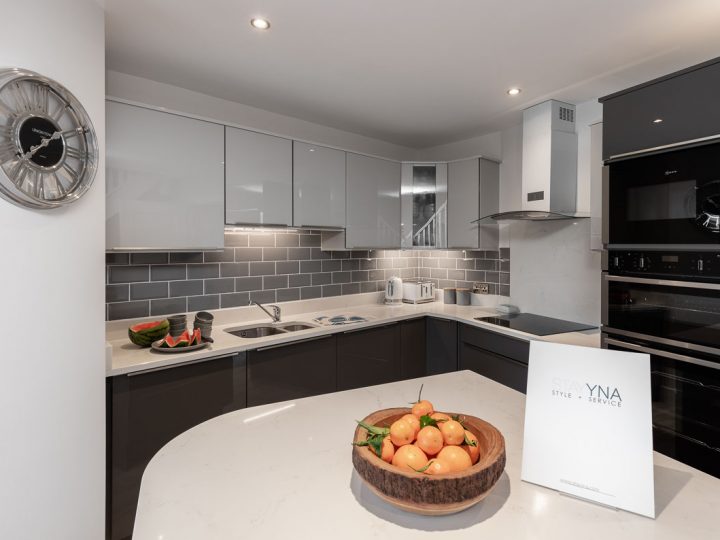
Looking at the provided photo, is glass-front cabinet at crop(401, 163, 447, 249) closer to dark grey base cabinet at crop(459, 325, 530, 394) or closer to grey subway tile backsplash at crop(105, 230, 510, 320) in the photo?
grey subway tile backsplash at crop(105, 230, 510, 320)

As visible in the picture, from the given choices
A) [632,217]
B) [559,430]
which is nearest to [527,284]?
[632,217]

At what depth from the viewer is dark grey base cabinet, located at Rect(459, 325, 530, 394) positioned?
262 centimetres

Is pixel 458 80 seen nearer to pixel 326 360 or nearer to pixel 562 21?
pixel 562 21

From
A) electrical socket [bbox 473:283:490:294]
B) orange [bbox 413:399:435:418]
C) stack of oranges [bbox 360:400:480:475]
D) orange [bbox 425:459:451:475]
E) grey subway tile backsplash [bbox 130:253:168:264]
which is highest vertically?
grey subway tile backsplash [bbox 130:253:168:264]

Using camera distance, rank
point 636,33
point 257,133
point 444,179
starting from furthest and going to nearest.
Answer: point 444,179, point 257,133, point 636,33

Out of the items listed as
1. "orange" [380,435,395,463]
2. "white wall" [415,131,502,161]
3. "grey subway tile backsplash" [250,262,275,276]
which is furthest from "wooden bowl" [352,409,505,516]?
"white wall" [415,131,502,161]

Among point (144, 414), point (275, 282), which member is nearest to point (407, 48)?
point (275, 282)

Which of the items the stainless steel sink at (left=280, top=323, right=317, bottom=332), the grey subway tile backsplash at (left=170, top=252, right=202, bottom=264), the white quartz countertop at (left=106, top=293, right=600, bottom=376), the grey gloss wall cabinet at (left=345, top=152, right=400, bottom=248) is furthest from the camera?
the grey gloss wall cabinet at (left=345, top=152, right=400, bottom=248)

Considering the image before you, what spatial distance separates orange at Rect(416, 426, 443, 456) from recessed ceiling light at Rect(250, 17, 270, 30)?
1.81 m

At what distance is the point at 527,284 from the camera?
327 cm

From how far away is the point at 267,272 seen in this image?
121 inches

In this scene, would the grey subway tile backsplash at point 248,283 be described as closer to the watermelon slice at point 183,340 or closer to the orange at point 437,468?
the watermelon slice at point 183,340

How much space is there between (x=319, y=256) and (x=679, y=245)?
93.4 inches

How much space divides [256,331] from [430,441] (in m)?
2.24
